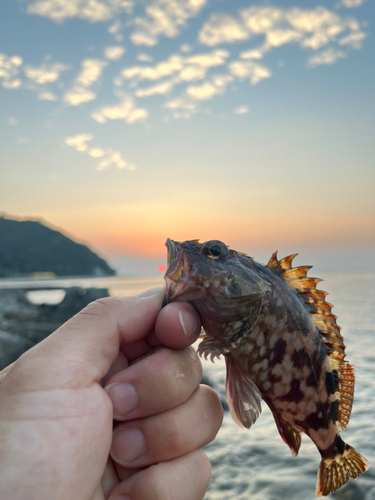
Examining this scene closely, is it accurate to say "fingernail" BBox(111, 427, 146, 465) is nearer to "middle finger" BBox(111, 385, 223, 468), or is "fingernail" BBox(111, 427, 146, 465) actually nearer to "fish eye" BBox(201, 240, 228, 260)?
"middle finger" BBox(111, 385, 223, 468)

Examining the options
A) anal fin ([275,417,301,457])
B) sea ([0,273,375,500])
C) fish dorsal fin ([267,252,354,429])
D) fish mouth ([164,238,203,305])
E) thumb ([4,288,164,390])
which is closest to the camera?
thumb ([4,288,164,390])

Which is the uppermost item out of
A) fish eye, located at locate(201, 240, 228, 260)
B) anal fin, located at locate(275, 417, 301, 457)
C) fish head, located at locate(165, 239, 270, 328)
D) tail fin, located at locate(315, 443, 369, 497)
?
fish eye, located at locate(201, 240, 228, 260)

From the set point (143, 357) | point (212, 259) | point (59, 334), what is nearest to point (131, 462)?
point (143, 357)

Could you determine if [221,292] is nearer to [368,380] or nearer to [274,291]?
[274,291]

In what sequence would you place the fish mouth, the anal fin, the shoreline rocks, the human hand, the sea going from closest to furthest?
the human hand → the fish mouth → the anal fin → the sea → the shoreline rocks

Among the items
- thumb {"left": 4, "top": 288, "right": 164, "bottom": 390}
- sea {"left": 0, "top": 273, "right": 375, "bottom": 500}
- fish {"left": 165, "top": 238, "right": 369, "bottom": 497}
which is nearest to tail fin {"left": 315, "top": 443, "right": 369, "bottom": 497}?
fish {"left": 165, "top": 238, "right": 369, "bottom": 497}

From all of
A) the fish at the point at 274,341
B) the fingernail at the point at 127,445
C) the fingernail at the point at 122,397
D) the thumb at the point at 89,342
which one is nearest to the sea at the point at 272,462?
the fish at the point at 274,341

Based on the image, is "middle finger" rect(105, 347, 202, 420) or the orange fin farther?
the orange fin

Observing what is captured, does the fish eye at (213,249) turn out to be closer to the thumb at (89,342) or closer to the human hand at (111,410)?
the human hand at (111,410)
